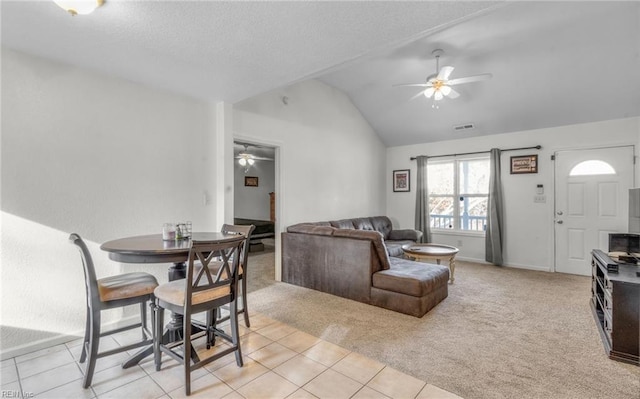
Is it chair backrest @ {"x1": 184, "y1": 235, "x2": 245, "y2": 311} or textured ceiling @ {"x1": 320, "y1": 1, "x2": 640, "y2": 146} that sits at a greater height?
textured ceiling @ {"x1": 320, "y1": 1, "x2": 640, "y2": 146}

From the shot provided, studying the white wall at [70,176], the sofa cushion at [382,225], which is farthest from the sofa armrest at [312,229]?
the sofa cushion at [382,225]

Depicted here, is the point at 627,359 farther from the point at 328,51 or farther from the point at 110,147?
the point at 110,147

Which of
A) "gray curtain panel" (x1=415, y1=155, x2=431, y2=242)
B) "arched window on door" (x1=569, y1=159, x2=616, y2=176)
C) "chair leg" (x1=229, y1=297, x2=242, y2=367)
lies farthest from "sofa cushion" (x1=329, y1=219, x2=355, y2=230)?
"arched window on door" (x1=569, y1=159, x2=616, y2=176)

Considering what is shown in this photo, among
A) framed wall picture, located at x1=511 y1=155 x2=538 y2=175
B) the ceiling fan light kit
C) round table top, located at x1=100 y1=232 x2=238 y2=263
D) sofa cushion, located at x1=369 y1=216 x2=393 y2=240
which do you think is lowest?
sofa cushion, located at x1=369 y1=216 x2=393 y2=240

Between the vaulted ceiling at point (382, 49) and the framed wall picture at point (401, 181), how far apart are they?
113cm

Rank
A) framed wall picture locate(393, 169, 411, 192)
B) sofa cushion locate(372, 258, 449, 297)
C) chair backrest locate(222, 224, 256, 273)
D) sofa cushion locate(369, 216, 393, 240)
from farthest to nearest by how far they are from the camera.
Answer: framed wall picture locate(393, 169, 411, 192), sofa cushion locate(369, 216, 393, 240), sofa cushion locate(372, 258, 449, 297), chair backrest locate(222, 224, 256, 273)

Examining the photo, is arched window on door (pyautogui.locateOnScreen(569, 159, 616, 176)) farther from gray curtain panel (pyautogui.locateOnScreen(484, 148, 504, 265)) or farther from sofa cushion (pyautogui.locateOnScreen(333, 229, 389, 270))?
sofa cushion (pyautogui.locateOnScreen(333, 229, 389, 270))

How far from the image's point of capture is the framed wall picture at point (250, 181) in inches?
371

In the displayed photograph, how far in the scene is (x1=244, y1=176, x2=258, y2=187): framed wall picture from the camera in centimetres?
943

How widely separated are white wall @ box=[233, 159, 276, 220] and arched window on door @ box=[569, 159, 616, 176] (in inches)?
286

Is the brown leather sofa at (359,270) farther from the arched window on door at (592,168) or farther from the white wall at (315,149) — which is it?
the arched window on door at (592,168)

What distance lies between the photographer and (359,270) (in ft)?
11.6

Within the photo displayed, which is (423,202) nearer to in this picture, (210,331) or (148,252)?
(210,331)

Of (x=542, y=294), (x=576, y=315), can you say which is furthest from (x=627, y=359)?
(x=542, y=294)
